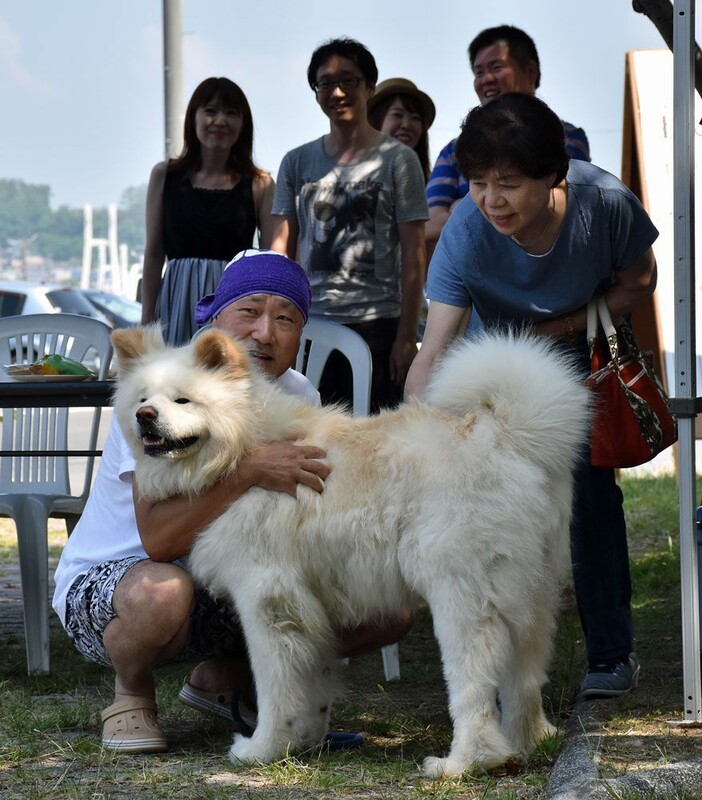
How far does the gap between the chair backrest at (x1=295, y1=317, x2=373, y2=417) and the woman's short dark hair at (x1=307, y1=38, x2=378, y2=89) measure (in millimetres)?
1367

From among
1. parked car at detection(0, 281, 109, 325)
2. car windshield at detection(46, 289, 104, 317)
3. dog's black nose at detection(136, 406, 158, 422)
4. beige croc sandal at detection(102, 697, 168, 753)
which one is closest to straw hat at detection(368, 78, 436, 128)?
dog's black nose at detection(136, 406, 158, 422)

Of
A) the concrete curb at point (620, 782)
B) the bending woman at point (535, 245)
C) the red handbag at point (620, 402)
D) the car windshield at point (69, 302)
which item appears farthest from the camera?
the car windshield at point (69, 302)

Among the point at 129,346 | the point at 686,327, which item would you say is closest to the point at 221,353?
the point at 129,346

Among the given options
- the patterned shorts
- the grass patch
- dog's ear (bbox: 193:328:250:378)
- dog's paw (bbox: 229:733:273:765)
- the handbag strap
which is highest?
the handbag strap

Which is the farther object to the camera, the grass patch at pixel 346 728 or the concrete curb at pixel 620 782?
the grass patch at pixel 346 728

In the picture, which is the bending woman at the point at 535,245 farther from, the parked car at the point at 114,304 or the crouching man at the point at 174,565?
the parked car at the point at 114,304

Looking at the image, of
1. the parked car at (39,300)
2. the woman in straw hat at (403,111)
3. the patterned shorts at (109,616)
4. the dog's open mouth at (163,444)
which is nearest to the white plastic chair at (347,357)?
the patterned shorts at (109,616)

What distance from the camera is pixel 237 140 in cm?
531

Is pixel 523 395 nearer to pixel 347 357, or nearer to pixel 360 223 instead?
pixel 347 357

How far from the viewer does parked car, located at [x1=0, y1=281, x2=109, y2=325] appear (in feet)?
59.9

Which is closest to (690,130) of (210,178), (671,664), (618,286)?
(618,286)

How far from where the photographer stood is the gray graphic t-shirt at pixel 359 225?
16.4 feet

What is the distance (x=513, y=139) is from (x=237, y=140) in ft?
8.24

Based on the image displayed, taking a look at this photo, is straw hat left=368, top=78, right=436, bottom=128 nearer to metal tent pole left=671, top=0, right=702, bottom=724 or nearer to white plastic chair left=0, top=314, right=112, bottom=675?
white plastic chair left=0, top=314, right=112, bottom=675
